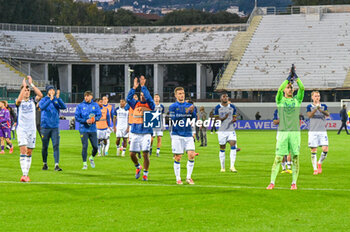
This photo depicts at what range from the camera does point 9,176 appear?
16828 mm

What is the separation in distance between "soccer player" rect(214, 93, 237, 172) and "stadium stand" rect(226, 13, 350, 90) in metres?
45.0

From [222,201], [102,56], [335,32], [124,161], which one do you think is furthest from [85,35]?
[222,201]

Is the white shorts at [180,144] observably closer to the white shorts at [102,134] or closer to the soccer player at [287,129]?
the soccer player at [287,129]

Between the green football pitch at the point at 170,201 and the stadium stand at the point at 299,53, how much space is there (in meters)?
46.8

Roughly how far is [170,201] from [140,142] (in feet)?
12.2

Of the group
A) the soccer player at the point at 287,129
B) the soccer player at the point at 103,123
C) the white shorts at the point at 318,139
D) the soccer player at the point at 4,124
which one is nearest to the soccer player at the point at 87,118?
the soccer player at the point at 103,123

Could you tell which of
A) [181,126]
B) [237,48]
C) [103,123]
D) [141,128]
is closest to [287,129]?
[181,126]

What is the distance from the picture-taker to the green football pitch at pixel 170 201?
32.1ft

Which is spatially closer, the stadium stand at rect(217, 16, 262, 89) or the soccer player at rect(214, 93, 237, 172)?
the soccer player at rect(214, 93, 237, 172)

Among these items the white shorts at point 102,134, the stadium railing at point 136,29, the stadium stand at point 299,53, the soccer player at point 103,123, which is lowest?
the white shorts at point 102,134

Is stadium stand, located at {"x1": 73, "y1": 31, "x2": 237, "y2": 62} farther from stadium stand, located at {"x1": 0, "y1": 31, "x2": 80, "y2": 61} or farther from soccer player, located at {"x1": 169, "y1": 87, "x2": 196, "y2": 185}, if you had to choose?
soccer player, located at {"x1": 169, "y1": 87, "x2": 196, "y2": 185}

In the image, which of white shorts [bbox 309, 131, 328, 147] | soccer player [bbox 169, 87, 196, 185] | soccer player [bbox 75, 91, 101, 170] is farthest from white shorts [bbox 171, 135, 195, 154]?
white shorts [bbox 309, 131, 328, 147]

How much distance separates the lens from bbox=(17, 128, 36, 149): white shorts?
51.1ft

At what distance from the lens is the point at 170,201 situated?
1208 cm
